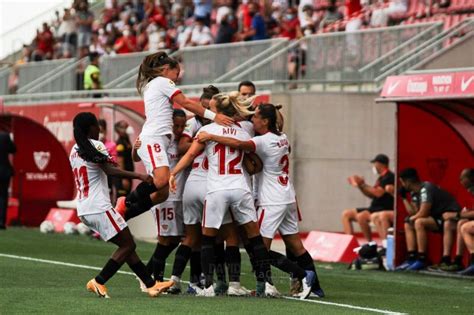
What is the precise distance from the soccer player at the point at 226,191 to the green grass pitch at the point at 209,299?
1.32 ft

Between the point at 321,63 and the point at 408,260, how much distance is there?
281 inches

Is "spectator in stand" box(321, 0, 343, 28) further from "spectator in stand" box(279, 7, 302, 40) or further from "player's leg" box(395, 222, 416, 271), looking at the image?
"player's leg" box(395, 222, 416, 271)

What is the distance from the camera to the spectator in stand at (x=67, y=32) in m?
38.5

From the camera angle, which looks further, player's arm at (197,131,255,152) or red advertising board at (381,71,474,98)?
red advertising board at (381,71,474,98)

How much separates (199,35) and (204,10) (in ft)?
6.78

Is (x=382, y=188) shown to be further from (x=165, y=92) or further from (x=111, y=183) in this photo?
(x=165, y=92)

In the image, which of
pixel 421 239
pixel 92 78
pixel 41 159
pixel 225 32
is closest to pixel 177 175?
pixel 421 239

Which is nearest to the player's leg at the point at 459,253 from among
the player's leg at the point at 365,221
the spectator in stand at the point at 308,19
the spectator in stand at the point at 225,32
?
the player's leg at the point at 365,221

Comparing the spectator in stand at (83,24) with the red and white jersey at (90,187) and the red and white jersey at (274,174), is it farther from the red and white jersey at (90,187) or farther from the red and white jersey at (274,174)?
the red and white jersey at (90,187)

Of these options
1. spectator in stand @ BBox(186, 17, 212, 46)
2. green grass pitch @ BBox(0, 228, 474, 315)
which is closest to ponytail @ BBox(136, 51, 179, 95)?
green grass pitch @ BBox(0, 228, 474, 315)

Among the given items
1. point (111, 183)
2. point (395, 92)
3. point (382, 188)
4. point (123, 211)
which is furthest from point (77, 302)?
point (111, 183)

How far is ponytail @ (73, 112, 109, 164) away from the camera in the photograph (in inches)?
494

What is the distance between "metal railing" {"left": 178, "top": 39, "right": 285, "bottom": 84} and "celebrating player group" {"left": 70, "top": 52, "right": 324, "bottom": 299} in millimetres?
12710

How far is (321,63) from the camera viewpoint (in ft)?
81.1
